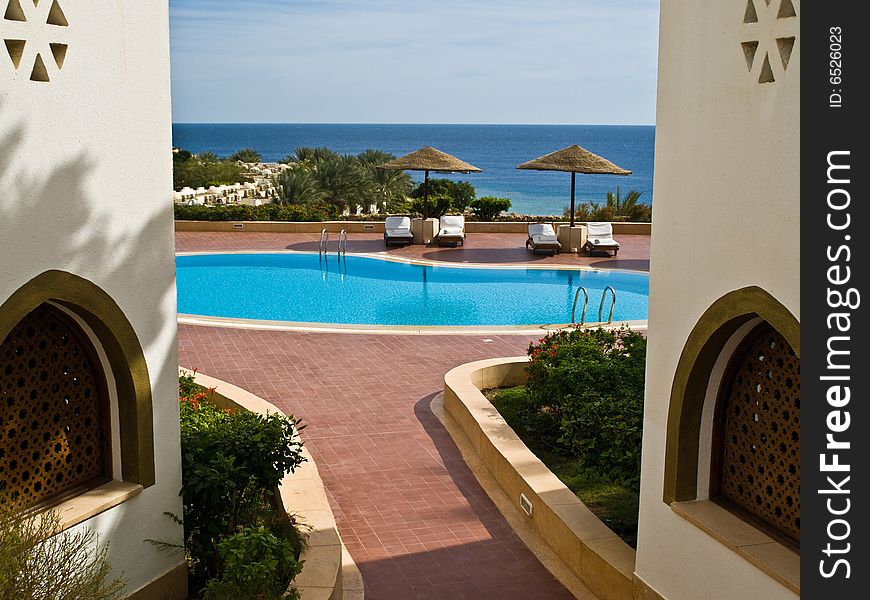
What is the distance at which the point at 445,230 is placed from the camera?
28.4m

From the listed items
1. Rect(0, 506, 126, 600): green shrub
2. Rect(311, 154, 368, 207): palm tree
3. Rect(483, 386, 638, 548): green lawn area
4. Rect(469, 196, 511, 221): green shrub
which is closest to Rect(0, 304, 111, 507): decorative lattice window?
Rect(0, 506, 126, 600): green shrub

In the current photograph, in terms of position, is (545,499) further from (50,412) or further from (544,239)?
(544,239)

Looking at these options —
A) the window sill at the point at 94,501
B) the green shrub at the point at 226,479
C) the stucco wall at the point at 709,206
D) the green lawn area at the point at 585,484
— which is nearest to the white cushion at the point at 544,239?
the green lawn area at the point at 585,484

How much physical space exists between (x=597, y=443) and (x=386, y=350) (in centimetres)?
644

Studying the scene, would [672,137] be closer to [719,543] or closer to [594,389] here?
[719,543]

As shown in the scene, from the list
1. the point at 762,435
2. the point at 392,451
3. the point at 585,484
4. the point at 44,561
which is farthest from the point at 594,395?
the point at 44,561

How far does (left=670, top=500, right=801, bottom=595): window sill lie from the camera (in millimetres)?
5660

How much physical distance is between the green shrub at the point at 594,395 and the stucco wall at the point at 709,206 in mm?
2100

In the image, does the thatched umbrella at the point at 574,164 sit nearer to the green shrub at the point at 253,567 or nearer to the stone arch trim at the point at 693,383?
the stone arch trim at the point at 693,383

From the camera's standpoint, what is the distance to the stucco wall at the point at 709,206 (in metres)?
5.34

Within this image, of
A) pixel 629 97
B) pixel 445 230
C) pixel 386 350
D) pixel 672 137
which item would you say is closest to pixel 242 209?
pixel 445 230

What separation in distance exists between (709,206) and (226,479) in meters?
4.04

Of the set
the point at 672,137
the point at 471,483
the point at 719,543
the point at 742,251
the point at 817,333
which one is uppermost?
the point at 672,137

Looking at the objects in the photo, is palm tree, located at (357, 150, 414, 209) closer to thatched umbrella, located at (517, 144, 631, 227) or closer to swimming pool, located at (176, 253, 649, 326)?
thatched umbrella, located at (517, 144, 631, 227)
